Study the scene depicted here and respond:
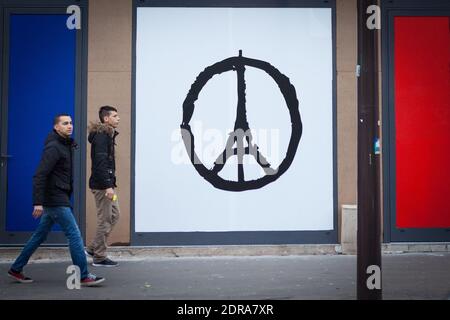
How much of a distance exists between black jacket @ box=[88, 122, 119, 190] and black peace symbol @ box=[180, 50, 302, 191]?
4.45 feet

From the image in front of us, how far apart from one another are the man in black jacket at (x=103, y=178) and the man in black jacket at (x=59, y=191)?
0.97m

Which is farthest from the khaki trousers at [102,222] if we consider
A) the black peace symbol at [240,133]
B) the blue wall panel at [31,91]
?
the black peace symbol at [240,133]

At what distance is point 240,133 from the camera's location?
361 inches

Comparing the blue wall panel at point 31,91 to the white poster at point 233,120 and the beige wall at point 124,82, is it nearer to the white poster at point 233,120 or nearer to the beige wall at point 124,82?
the beige wall at point 124,82

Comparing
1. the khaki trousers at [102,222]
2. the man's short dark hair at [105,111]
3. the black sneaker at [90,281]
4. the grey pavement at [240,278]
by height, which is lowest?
the grey pavement at [240,278]

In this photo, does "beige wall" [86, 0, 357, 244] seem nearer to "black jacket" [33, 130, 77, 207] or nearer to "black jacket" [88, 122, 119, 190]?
"black jacket" [88, 122, 119, 190]

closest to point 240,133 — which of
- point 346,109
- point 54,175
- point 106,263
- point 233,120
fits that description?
point 233,120

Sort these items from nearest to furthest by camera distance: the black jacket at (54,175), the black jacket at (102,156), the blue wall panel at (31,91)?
1. the black jacket at (54,175)
2. the black jacket at (102,156)
3. the blue wall panel at (31,91)

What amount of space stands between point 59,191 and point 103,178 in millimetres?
1151

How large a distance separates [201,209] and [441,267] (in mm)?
3453

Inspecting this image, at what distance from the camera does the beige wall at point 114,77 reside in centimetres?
905

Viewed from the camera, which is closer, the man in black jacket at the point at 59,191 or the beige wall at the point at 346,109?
the man in black jacket at the point at 59,191

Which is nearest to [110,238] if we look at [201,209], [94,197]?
[94,197]

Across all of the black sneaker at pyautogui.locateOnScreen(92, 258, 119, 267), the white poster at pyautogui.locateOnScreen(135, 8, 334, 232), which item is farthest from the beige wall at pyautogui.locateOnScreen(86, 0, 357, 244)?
the black sneaker at pyautogui.locateOnScreen(92, 258, 119, 267)
